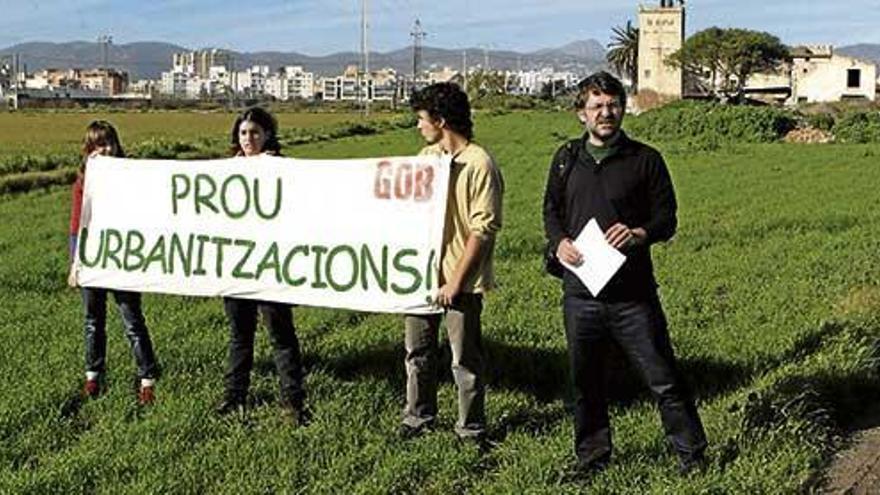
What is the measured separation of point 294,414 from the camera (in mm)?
6312

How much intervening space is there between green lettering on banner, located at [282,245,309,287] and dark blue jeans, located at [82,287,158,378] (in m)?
1.11

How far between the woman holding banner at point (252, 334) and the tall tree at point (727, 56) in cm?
9811

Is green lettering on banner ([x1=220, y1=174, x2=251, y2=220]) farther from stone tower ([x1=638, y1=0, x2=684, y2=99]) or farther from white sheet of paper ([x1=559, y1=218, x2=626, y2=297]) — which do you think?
stone tower ([x1=638, y1=0, x2=684, y2=99])

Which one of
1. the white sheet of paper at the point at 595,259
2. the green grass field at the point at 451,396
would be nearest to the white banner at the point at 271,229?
the green grass field at the point at 451,396

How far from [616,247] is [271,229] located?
2.36m

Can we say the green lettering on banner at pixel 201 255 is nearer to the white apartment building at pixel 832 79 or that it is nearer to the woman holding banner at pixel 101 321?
the woman holding banner at pixel 101 321

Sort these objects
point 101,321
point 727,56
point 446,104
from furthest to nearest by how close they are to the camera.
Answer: point 727,56 → point 101,321 → point 446,104

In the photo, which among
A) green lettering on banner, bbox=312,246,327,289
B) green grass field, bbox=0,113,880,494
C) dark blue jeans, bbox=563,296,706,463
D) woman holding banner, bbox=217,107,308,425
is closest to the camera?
dark blue jeans, bbox=563,296,706,463

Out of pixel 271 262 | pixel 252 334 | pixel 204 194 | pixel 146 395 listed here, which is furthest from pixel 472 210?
pixel 146 395

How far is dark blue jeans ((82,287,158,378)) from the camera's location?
22.8ft

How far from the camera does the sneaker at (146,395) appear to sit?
265 inches

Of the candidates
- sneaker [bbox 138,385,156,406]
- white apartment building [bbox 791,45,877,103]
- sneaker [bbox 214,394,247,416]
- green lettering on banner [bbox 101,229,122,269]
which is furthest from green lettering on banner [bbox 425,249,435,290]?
white apartment building [bbox 791,45,877,103]

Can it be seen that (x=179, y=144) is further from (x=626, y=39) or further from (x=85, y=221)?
(x=626, y=39)

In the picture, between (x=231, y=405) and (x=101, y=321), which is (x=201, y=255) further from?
(x=231, y=405)
